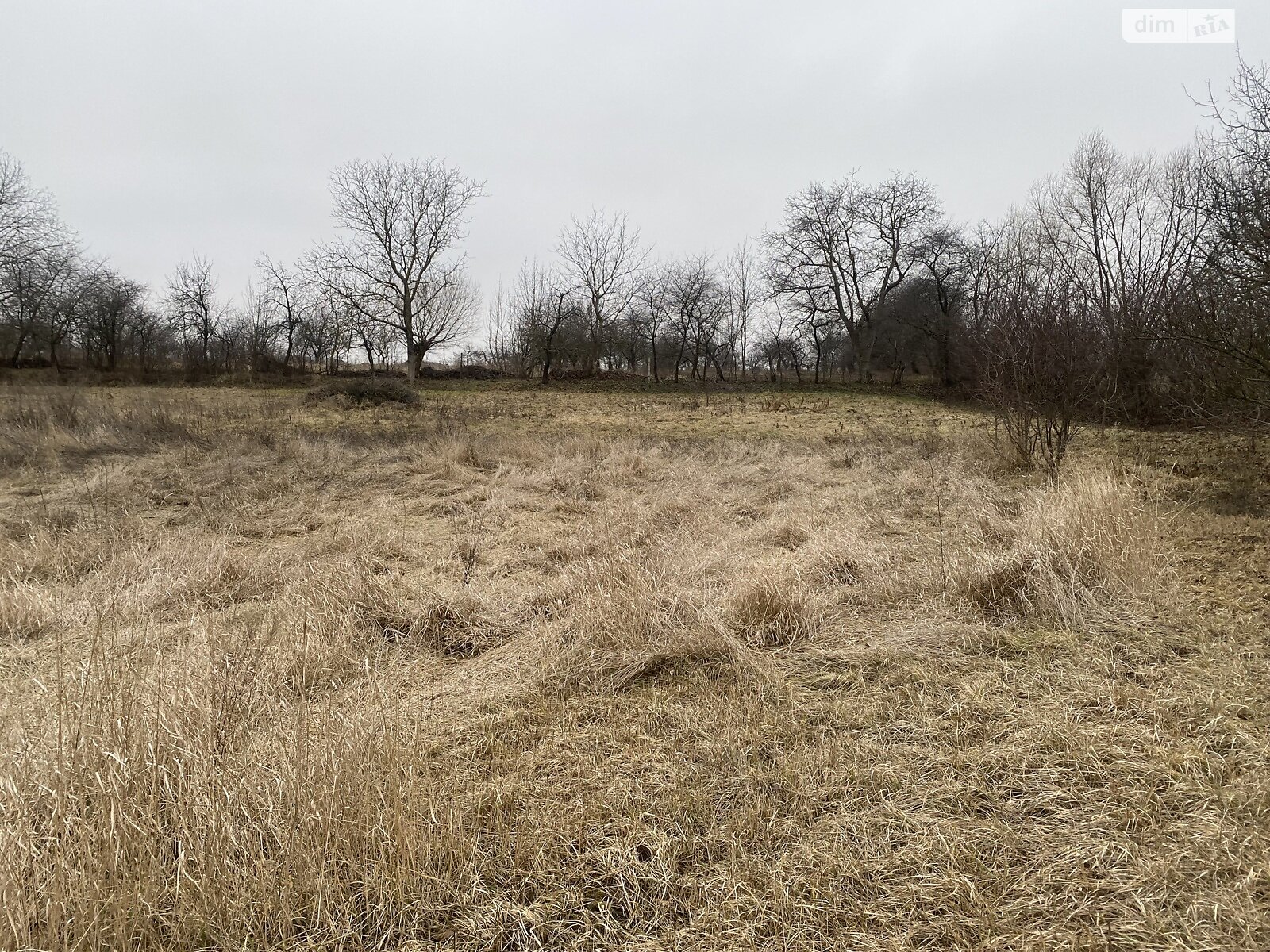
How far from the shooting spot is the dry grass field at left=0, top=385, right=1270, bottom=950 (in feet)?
4.61

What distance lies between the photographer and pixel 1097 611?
9.77ft

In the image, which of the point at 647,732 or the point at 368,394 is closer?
the point at 647,732

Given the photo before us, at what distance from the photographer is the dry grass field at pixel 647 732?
1405mm

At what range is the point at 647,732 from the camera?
220 cm

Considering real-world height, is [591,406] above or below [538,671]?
above

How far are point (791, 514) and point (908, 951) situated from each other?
402 centimetres

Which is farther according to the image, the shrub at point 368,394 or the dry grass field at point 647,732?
the shrub at point 368,394

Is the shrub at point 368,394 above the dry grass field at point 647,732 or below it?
above

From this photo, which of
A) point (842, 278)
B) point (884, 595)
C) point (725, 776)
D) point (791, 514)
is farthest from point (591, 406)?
point (842, 278)

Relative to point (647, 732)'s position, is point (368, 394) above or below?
above

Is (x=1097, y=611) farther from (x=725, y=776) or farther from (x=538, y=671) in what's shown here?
(x=538, y=671)

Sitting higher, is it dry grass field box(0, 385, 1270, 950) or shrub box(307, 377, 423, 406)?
shrub box(307, 377, 423, 406)

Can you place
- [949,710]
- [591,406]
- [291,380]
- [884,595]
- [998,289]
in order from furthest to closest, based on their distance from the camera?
1. [291,380]
2. [591,406]
3. [998,289]
4. [884,595]
5. [949,710]

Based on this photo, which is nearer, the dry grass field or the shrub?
the dry grass field
